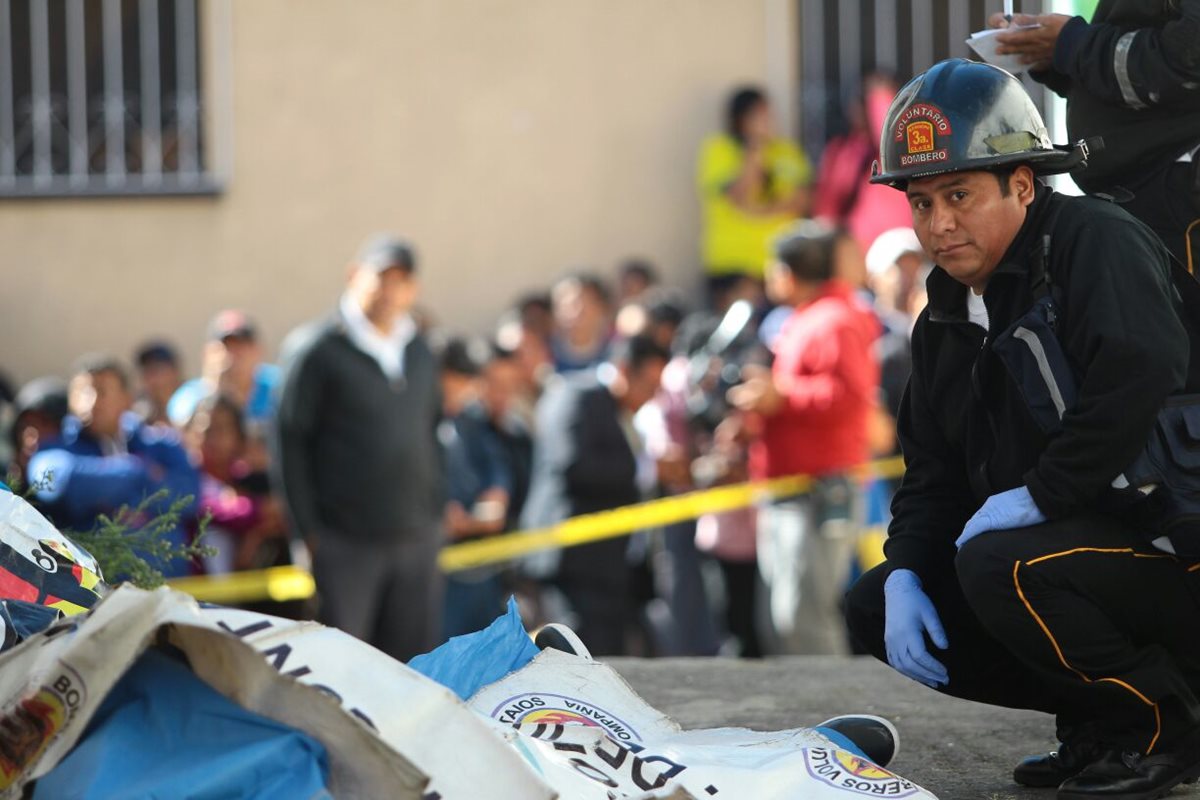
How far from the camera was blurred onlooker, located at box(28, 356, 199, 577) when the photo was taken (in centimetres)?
753

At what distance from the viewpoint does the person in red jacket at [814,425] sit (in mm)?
8086

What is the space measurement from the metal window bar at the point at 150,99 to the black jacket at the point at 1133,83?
331 inches

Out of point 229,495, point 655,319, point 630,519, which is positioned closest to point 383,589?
point 229,495

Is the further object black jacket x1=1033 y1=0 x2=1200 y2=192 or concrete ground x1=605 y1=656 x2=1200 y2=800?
concrete ground x1=605 y1=656 x2=1200 y2=800

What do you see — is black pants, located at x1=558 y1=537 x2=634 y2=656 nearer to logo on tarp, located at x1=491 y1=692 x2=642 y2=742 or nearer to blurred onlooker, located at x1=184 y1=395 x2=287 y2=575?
blurred onlooker, located at x1=184 y1=395 x2=287 y2=575

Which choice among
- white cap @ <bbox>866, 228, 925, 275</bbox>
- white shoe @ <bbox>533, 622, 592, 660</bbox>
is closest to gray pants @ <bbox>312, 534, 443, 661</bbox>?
white cap @ <bbox>866, 228, 925, 275</bbox>

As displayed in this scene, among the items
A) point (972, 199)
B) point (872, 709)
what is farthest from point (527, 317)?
point (972, 199)

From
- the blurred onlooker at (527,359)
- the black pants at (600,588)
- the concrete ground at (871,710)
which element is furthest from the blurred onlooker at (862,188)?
the concrete ground at (871,710)

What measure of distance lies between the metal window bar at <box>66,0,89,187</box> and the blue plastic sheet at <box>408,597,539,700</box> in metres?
8.57

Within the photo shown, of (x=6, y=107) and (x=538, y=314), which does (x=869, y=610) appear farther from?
(x=6, y=107)

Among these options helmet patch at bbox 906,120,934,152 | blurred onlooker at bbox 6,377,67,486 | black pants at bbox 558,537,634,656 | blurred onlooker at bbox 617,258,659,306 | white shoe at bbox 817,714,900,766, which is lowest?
black pants at bbox 558,537,634,656

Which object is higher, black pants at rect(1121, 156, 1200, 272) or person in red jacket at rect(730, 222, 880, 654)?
black pants at rect(1121, 156, 1200, 272)

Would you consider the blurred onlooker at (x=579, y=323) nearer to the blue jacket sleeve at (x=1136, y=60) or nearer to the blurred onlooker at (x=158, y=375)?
the blurred onlooker at (x=158, y=375)

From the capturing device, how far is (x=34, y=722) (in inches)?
123
